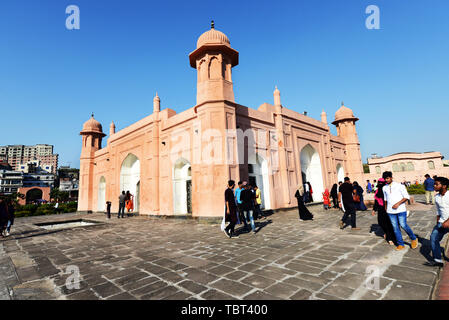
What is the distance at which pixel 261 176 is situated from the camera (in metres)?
12.5

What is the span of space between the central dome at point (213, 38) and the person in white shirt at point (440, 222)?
386 inches

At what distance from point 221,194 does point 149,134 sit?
7749 millimetres

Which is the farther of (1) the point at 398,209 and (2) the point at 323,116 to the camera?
(2) the point at 323,116

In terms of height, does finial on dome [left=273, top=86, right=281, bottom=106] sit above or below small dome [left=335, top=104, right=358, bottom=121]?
below

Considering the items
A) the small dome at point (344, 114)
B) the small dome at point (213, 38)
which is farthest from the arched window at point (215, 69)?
the small dome at point (344, 114)

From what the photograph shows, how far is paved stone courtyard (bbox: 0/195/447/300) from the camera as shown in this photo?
2592mm

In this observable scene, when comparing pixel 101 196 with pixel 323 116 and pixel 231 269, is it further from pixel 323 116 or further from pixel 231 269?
pixel 323 116

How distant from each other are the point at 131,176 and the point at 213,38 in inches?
470

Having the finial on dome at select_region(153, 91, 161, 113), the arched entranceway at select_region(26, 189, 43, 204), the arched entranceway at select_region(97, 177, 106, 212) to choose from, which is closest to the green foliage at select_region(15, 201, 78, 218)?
the arched entranceway at select_region(97, 177, 106, 212)

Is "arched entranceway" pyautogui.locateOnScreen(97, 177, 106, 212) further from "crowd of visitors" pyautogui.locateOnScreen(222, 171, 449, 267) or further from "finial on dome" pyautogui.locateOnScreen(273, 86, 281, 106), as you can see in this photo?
"crowd of visitors" pyautogui.locateOnScreen(222, 171, 449, 267)

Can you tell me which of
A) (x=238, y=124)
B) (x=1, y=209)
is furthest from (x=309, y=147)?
(x=1, y=209)

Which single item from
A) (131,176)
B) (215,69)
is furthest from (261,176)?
(131,176)

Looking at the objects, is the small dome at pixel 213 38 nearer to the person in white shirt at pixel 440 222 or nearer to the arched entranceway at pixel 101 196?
the person in white shirt at pixel 440 222

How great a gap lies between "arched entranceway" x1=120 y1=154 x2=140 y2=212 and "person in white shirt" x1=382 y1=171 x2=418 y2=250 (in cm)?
1562
